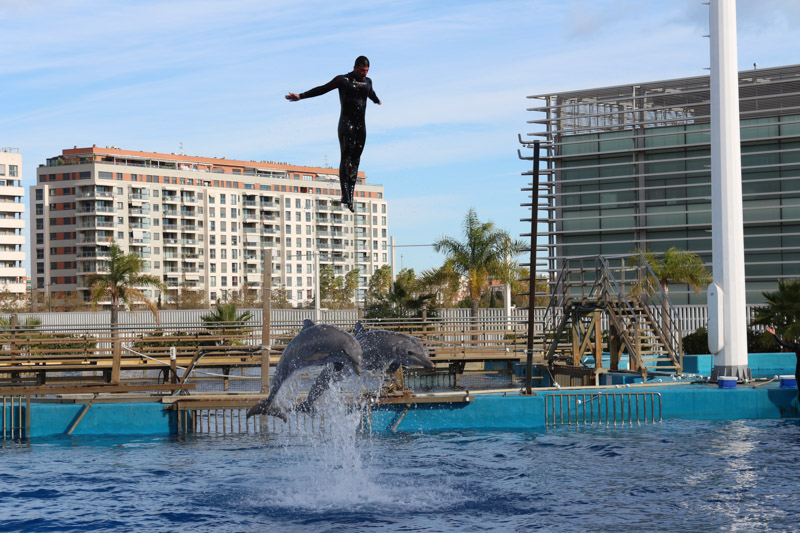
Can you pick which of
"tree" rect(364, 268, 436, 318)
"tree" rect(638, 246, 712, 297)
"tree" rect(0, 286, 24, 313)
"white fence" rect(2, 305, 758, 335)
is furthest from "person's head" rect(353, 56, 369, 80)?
"tree" rect(0, 286, 24, 313)

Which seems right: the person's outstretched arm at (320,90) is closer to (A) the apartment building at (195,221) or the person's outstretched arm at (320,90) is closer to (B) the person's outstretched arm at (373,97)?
(B) the person's outstretched arm at (373,97)

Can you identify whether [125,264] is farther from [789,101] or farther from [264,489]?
[264,489]

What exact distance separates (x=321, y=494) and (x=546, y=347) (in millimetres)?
22288

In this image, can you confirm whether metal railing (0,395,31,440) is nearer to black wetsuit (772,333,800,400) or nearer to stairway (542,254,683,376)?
stairway (542,254,683,376)

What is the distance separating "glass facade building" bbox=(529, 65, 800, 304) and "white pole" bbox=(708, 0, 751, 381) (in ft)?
91.5

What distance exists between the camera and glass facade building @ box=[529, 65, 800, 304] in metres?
55.3

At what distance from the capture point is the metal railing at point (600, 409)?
84.4 feet

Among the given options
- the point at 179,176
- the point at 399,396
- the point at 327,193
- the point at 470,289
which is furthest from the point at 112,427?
the point at 327,193

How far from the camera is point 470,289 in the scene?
6150cm

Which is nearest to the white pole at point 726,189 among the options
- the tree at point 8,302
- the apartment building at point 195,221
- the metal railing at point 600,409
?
the metal railing at point 600,409

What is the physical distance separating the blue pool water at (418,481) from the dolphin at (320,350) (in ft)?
12.4

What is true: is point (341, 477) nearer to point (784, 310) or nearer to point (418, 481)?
point (418, 481)

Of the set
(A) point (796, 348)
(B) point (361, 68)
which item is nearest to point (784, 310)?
(A) point (796, 348)

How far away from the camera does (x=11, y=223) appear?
129 metres
